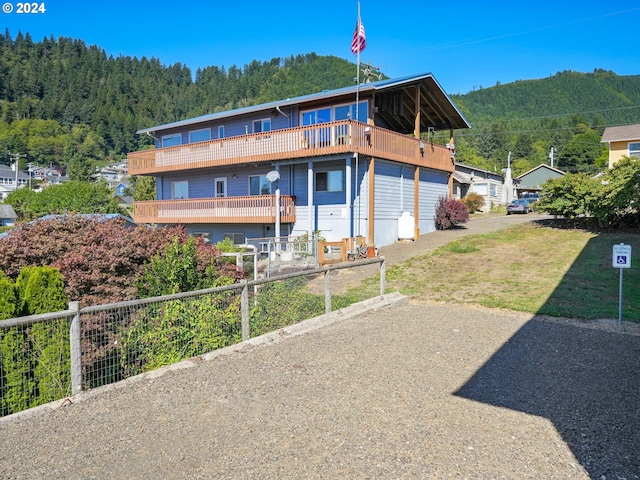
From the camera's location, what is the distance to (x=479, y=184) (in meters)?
41.8

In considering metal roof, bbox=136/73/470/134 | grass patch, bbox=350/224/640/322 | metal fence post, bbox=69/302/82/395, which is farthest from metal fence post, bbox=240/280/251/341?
metal roof, bbox=136/73/470/134

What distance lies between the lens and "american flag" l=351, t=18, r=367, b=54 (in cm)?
1884

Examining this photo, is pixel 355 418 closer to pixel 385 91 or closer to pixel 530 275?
pixel 530 275

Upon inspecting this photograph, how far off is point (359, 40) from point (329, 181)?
5755 mm

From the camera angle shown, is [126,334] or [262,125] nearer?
[126,334]

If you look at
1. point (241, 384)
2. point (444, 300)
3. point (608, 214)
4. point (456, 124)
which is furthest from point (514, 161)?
point (241, 384)

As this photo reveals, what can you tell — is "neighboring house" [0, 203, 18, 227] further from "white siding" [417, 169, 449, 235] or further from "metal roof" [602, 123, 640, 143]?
"metal roof" [602, 123, 640, 143]

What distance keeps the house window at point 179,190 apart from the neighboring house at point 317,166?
10 cm

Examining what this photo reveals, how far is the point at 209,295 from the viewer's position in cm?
709

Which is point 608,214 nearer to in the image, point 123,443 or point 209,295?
point 209,295

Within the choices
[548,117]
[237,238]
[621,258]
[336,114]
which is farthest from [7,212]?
[548,117]

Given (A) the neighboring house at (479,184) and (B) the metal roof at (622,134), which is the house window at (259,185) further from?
(B) the metal roof at (622,134)

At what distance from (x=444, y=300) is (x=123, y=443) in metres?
8.29

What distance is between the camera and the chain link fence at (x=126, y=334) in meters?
5.19
